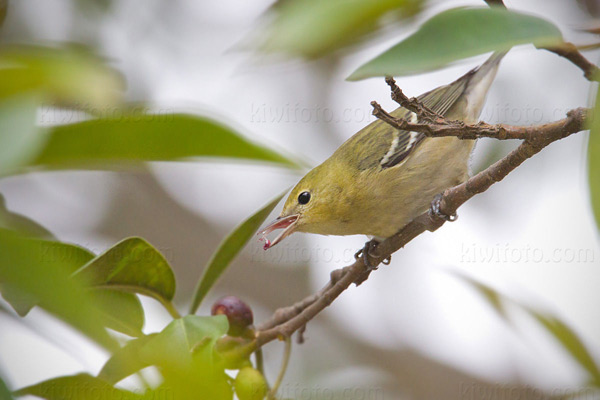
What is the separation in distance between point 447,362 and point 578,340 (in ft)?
5.65

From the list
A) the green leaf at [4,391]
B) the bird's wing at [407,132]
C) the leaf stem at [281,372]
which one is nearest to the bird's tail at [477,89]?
the bird's wing at [407,132]

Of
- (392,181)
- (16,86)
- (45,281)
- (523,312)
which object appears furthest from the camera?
(392,181)

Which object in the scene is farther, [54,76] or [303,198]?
[303,198]

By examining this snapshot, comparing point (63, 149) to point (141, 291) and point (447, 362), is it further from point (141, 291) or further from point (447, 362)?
point (447, 362)

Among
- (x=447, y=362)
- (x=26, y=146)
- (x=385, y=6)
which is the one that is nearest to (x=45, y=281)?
(x=26, y=146)

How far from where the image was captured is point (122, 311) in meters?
2.03

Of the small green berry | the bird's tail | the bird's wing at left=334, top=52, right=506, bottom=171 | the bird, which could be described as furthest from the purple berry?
the bird's tail

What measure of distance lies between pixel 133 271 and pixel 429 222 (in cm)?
104

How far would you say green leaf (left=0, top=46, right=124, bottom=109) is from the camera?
4.81 feet

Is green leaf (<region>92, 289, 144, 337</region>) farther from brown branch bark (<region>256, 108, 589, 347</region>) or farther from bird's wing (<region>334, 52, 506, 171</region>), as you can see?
bird's wing (<region>334, 52, 506, 171</region>)

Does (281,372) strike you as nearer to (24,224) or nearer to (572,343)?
(24,224)

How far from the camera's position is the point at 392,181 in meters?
3.20

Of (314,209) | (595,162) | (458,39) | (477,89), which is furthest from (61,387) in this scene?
(477,89)

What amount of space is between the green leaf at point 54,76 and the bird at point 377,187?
1.37 m
